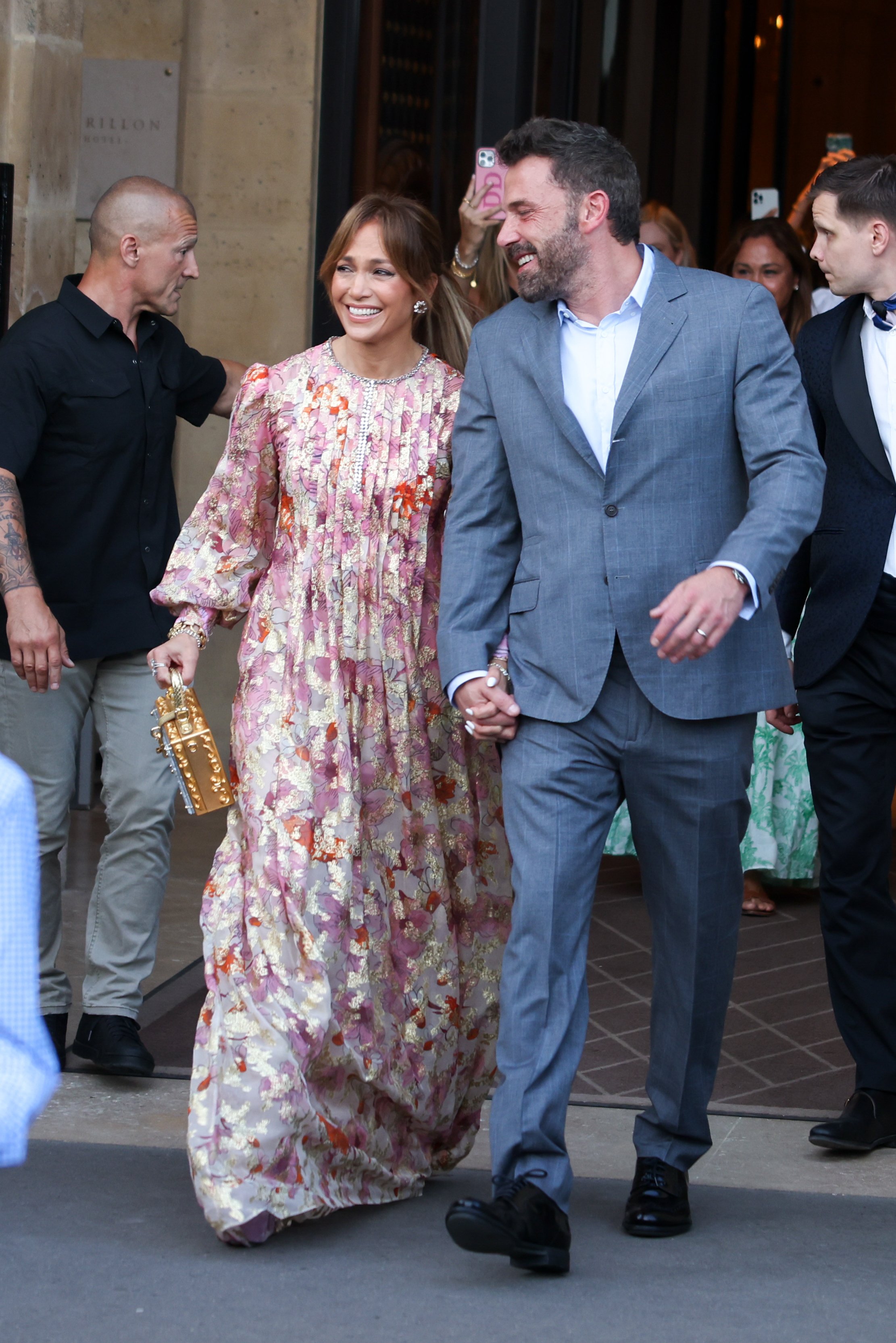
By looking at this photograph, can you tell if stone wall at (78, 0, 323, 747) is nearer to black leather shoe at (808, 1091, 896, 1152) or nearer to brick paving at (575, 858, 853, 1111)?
brick paving at (575, 858, 853, 1111)

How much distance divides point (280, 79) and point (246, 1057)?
5.10 meters

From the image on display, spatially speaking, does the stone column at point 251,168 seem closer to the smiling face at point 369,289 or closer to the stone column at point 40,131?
the stone column at point 40,131

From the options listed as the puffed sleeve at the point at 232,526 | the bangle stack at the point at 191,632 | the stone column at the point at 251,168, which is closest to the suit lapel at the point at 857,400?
the puffed sleeve at the point at 232,526

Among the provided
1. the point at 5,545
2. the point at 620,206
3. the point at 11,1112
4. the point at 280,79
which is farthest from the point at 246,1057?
the point at 280,79

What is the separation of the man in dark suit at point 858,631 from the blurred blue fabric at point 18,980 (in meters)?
2.79

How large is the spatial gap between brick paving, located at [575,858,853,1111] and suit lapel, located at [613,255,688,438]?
1825 mm

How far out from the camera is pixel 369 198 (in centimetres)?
394

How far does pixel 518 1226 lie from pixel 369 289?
1.85 meters

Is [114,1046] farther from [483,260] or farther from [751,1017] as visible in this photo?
[483,260]

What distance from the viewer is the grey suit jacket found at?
137 inches

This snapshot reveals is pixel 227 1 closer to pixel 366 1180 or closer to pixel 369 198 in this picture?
pixel 369 198

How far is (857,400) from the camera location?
4.13 metres

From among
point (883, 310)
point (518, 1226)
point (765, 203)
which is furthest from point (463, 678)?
point (765, 203)

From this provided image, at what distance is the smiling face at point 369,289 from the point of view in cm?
387
